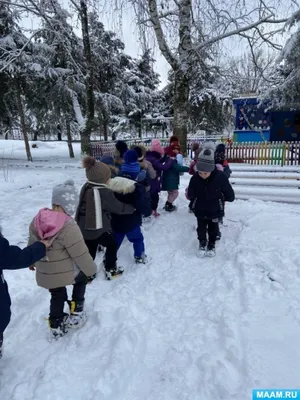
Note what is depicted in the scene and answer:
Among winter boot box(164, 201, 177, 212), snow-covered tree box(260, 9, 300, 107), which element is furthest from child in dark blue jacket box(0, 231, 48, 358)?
snow-covered tree box(260, 9, 300, 107)

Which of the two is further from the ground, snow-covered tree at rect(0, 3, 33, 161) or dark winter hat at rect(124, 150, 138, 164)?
snow-covered tree at rect(0, 3, 33, 161)

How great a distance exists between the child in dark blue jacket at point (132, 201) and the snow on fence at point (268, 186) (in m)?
4.07

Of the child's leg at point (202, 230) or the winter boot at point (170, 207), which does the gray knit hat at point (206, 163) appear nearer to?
the child's leg at point (202, 230)

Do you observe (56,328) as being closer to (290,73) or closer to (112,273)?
(112,273)

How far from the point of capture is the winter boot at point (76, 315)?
119 inches

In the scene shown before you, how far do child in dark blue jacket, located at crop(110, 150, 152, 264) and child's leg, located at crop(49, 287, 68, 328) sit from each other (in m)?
1.39

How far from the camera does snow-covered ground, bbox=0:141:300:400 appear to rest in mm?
2295

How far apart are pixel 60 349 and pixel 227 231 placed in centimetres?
350

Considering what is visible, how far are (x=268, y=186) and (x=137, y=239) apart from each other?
5.25 metres

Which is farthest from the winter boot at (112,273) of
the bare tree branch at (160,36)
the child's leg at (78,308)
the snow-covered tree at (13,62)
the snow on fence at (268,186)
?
the snow-covered tree at (13,62)

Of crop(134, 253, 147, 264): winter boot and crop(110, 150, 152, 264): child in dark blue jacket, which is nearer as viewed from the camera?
crop(110, 150, 152, 264): child in dark blue jacket

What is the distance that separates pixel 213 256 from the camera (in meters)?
4.50

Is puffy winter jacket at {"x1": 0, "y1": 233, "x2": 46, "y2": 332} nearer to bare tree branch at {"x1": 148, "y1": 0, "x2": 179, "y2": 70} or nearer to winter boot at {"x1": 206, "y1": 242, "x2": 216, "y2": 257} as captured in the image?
winter boot at {"x1": 206, "y1": 242, "x2": 216, "y2": 257}

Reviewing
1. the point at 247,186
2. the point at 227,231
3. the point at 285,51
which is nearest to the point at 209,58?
the point at 285,51
